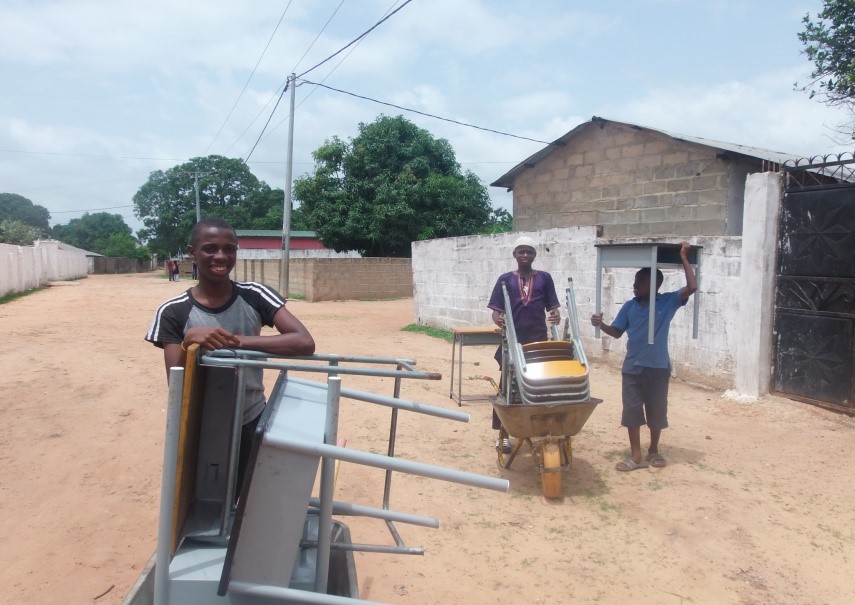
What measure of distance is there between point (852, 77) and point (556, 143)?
16.3 feet

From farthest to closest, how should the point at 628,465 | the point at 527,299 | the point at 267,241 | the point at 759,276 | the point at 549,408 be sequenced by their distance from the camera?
the point at 267,241 < the point at 759,276 < the point at 527,299 < the point at 628,465 < the point at 549,408

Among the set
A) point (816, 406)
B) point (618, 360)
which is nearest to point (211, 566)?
point (816, 406)

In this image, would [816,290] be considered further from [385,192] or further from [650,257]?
[385,192]

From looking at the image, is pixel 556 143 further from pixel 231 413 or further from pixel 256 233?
pixel 256 233

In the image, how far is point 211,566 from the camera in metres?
1.93

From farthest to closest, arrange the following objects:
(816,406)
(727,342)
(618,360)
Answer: (618,360)
(727,342)
(816,406)

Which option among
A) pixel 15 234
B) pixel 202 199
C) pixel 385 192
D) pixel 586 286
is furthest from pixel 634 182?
pixel 202 199

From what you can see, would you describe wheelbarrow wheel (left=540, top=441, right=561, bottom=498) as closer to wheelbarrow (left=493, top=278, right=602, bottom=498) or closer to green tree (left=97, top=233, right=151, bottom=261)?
wheelbarrow (left=493, top=278, right=602, bottom=498)

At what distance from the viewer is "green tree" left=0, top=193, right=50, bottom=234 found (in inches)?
3199

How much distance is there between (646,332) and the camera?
4.70 metres

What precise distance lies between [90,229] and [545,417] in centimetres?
9767

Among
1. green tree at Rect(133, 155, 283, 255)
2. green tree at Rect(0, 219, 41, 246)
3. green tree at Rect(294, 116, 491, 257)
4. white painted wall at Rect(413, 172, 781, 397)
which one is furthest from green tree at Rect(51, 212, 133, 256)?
white painted wall at Rect(413, 172, 781, 397)

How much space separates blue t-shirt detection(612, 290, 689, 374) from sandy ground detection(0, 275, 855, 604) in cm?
80

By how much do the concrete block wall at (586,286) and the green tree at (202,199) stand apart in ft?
140
